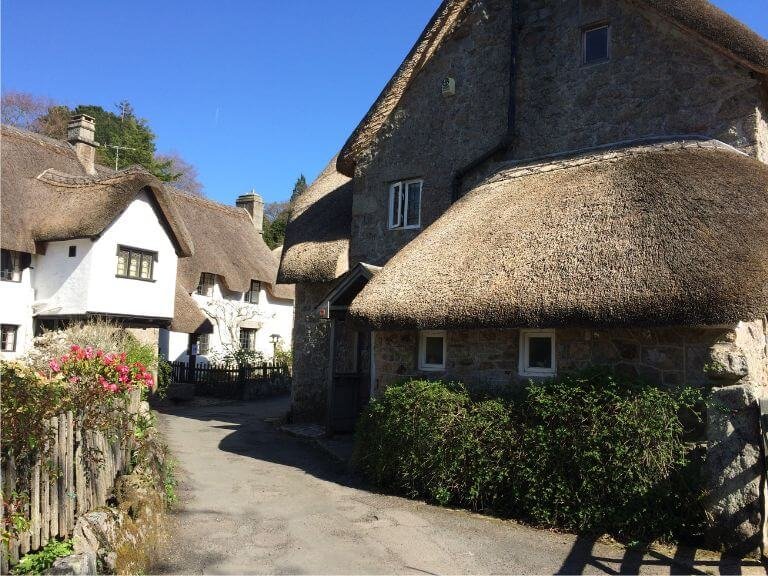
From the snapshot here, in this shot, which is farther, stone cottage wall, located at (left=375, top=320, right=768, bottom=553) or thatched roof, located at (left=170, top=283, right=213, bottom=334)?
thatched roof, located at (left=170, top=283, right=213, bottom=334)

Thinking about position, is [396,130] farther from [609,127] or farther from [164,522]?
[164,522]

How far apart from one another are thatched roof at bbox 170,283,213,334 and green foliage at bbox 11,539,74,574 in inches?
712

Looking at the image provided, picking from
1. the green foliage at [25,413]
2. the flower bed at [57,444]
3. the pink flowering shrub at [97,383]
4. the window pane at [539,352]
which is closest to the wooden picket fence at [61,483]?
the flower bed at [57,444]

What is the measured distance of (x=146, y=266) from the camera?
2142 cm


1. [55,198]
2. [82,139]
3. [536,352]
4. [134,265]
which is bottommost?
[536,352]

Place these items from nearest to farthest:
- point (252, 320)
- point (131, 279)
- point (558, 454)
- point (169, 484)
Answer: point (558, 454) → point (169, 484) → point (131, 279) → point (252, 320)

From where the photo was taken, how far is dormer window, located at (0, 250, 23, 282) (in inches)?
776

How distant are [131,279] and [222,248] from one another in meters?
7.56

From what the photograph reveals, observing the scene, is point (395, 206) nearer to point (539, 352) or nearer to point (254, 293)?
point (539, 352)

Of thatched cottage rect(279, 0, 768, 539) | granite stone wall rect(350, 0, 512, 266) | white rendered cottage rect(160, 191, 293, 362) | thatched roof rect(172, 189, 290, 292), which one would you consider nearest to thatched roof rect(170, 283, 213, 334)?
white rendered cottage rect(160, 191, 293, 362)

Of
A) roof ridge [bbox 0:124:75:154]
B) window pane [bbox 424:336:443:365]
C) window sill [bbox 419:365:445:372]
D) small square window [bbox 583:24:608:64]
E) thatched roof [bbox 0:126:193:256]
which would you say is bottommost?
window sill [bbox 419:365:445:372]

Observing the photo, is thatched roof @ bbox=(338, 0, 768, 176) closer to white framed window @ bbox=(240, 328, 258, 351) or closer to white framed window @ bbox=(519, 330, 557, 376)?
white framed window @ bbox=(519, 330, 557, 376)

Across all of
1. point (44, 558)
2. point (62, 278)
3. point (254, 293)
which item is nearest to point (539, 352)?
point (44, 558)

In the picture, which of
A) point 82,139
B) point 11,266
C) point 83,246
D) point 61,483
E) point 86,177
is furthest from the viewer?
point 82,139
